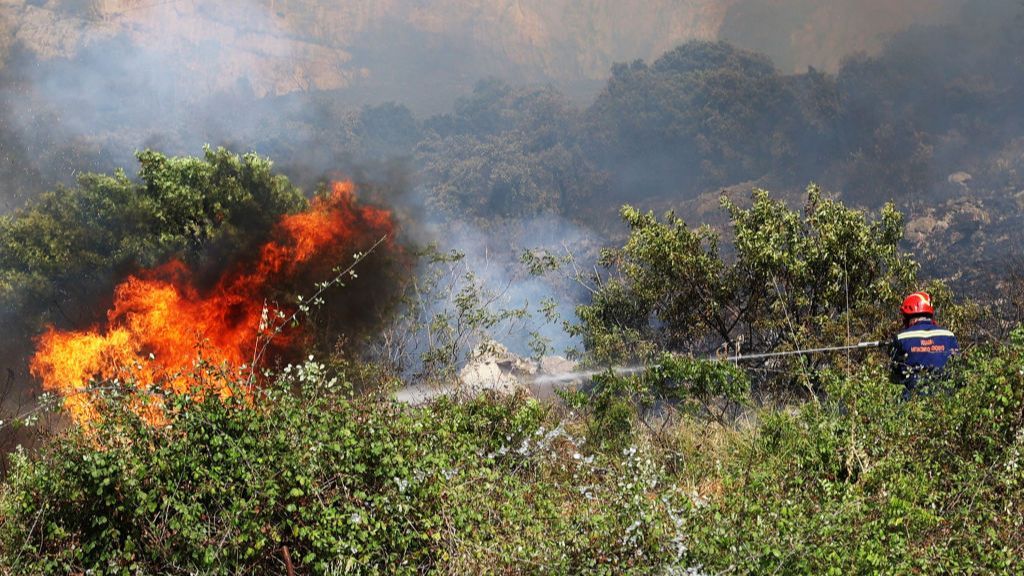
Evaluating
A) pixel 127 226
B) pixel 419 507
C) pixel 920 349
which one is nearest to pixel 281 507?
pixel 419 507

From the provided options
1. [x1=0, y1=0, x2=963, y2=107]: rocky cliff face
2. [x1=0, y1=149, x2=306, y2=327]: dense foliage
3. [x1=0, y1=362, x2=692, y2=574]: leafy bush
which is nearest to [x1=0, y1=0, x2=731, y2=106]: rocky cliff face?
[x1=0, y1=0, x2=963, y2=107]: rocky cliff face

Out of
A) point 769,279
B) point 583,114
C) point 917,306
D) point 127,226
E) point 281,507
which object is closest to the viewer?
point 281,507

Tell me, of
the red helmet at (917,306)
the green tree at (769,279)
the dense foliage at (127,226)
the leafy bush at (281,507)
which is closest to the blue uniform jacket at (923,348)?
the red helmet at (917,306)

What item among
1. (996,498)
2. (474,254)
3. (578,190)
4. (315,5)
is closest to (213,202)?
(996,498)

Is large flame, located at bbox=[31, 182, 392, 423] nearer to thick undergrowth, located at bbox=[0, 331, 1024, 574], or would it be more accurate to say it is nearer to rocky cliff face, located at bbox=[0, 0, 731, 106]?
thick undergrowth, located at bbox=[0, 331, 1024, 574]

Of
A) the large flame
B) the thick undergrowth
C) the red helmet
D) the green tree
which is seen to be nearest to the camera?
the thick undergrowth

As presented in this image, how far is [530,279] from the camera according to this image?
190 ft

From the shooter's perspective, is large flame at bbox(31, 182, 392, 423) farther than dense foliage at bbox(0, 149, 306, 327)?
No

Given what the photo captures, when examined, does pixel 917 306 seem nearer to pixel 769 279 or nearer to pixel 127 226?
pixel 769 279

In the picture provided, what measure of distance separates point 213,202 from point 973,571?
2106 cm

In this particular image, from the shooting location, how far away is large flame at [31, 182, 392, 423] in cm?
1680

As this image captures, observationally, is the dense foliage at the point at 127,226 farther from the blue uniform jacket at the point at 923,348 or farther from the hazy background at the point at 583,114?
the hazy background at the point at 583,114

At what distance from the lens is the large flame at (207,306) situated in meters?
16.8

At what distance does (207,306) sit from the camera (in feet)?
60.4
